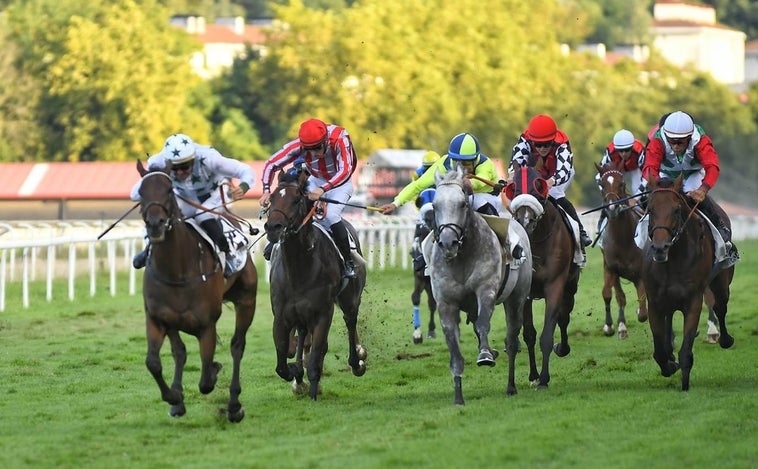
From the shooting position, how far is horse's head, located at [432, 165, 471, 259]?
11039 millimetres

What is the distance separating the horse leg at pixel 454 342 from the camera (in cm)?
1127

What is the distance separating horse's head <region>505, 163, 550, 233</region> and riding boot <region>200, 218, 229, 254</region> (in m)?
2.45

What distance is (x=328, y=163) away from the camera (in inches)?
491

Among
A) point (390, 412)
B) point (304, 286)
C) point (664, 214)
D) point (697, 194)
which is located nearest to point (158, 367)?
point (390, 412)

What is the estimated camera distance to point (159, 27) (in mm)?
63281

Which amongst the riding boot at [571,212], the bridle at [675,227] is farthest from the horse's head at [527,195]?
the bridle at [675,227]

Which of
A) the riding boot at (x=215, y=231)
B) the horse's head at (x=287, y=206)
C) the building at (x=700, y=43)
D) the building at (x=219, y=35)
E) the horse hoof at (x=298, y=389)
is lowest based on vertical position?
the horse hoof at (x=298, y=389)

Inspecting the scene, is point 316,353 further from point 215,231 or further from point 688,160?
point 688,160

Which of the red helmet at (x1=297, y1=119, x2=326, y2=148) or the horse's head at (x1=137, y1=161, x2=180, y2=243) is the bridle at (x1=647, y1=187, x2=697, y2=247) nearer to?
the red helmet at (x1=297, y1=119, x2=326, y2=148)

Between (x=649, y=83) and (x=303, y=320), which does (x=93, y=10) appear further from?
(x=303, y=320)

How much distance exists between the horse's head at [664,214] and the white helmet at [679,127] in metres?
0.50

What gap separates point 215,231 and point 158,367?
1.08m

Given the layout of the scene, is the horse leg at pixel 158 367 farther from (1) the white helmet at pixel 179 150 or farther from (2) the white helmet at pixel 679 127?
(2) the white helmet at pixel 679 127

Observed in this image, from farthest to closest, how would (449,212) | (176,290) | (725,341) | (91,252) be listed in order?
(91,252) → (725,341) → (449,212) → (176,290)
